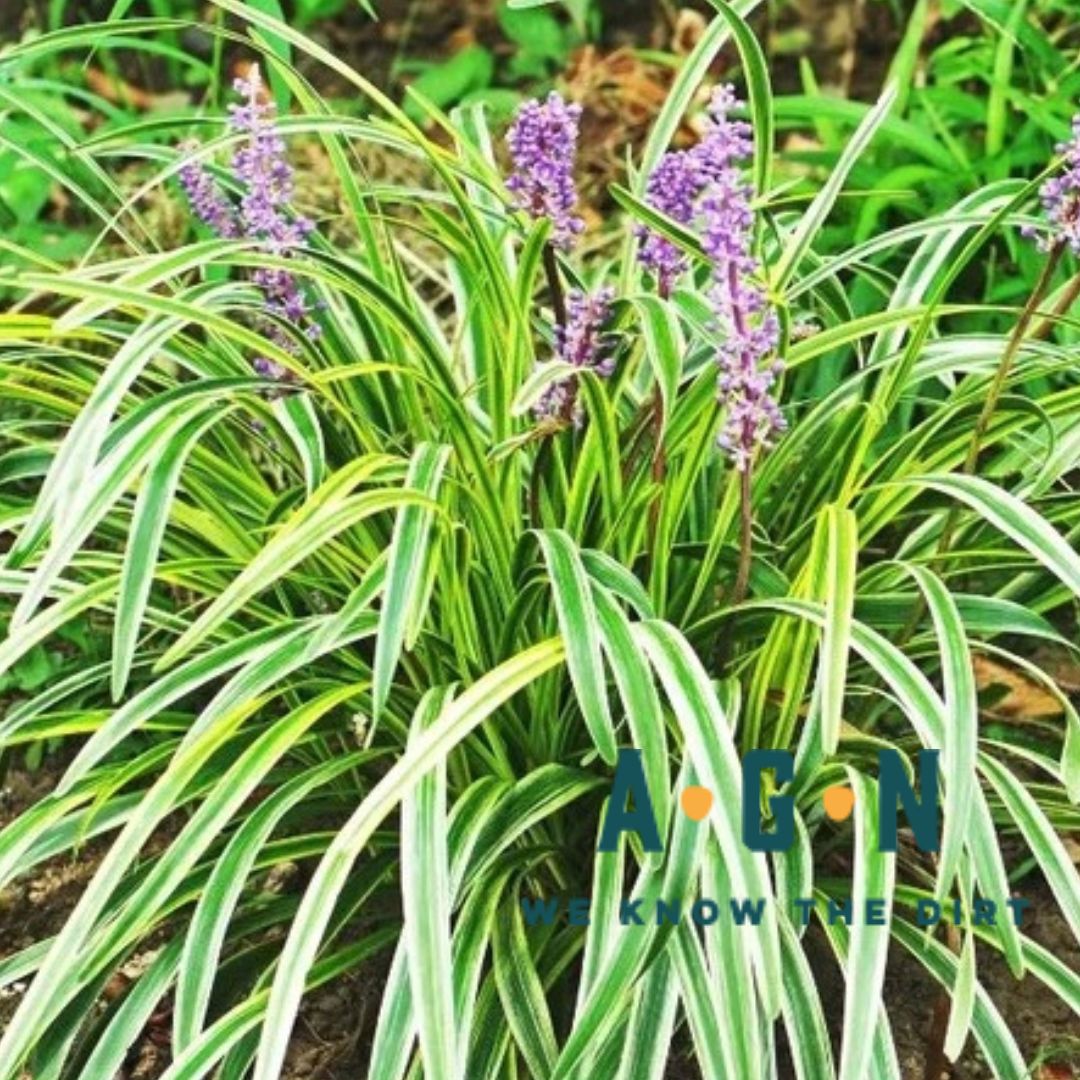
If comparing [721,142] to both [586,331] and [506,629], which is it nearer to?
[586,331]

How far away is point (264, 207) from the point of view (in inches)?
84.1

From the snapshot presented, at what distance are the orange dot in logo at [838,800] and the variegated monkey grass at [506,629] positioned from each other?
0.03 metres

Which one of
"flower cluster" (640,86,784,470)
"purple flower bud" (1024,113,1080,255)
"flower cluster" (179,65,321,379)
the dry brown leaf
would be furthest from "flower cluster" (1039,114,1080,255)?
the dry brown leaf

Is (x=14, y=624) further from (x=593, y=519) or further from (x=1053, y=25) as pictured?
(x=1053, y=25)

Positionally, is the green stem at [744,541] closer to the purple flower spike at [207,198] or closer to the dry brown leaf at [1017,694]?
the purple flower spike at [207,198]

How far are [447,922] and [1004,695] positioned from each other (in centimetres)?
113

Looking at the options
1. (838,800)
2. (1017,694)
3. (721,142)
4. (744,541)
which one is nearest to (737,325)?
(721,142)

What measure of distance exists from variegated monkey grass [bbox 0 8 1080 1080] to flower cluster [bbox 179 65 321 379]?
12 millimetres

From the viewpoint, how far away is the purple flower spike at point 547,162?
2.04 m

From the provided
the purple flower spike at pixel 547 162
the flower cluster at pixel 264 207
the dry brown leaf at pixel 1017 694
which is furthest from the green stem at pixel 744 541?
the dry brown leaf at pixel 1017 694

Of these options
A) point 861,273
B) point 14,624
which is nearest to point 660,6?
point 861,273

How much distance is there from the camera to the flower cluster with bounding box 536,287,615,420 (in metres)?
2.08

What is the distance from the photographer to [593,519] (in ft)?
7.94

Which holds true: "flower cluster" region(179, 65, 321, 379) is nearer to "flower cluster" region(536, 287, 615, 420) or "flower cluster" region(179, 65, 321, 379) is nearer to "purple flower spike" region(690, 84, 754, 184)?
"flower cluster" region(536, 287, 615, 420)
